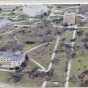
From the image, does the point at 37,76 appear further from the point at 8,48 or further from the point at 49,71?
the point at 8,48

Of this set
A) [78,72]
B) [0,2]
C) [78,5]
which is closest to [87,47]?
[78,72]

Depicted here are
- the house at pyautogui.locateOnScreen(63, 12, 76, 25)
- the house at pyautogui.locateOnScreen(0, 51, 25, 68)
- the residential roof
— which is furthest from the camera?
the residential roof

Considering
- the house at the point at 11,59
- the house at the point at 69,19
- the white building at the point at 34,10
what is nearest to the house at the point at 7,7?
the white building at the point at 34,10

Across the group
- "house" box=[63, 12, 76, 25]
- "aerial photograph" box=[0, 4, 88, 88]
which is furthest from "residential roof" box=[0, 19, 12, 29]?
"house" box=[63, 12, 76, 25]

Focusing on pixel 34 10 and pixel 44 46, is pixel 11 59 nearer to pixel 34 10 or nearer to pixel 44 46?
pixel 44 46

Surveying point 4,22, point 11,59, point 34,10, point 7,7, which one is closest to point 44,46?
point 11,59

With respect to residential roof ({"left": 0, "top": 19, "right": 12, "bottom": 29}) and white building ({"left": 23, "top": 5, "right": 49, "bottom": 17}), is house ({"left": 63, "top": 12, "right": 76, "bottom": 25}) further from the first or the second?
residential roof ({"left": 0, "top": 19, "right": 12, "bottom": 29})

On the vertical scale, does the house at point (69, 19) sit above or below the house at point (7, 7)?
below

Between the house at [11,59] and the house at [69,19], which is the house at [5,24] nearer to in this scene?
the house at [69,19]
